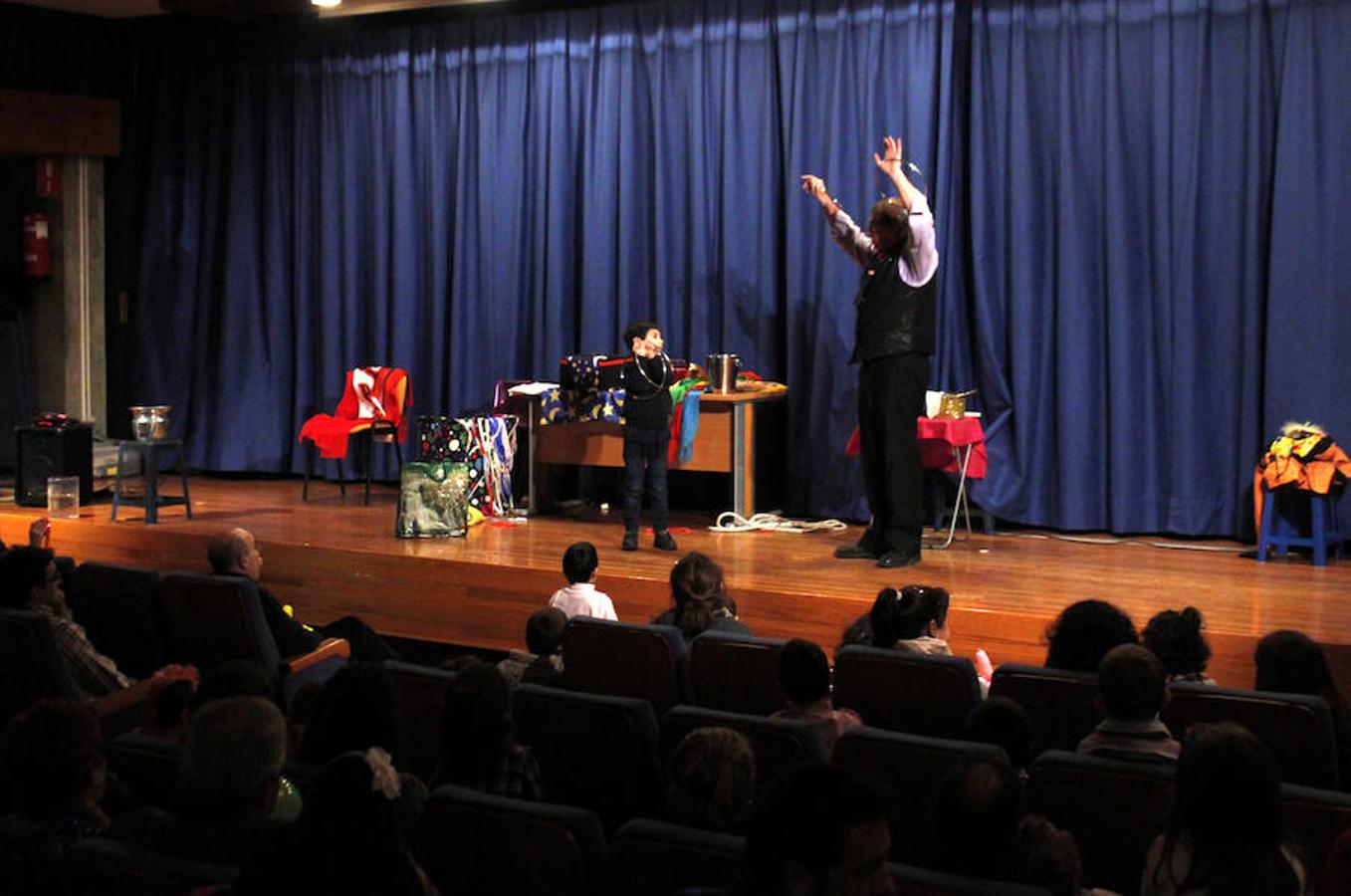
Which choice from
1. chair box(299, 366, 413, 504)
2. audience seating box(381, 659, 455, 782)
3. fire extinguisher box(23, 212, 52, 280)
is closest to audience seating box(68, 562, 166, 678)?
audience seating box(381, 659, 455, 782)

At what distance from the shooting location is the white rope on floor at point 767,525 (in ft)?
27.8

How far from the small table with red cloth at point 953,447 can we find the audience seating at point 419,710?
13.6ft

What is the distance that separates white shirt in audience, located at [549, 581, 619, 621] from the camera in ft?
17.7

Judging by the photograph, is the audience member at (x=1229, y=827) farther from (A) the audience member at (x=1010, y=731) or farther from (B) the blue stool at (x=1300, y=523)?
(B) the blue stool at (x=1300, y=523)

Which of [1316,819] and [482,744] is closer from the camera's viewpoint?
[1316,819]

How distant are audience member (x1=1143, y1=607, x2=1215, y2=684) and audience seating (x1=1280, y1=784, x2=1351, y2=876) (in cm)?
127

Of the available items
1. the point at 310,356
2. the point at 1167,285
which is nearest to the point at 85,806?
the point at 1167,285

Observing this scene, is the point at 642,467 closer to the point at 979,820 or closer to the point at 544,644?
the point at 544,644

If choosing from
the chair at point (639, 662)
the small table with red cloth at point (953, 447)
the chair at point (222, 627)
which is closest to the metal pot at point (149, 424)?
the chair at point (222, 627)

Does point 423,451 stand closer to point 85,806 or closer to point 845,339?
point 845,339

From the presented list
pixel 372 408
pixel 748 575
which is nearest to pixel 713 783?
pixel 748 575

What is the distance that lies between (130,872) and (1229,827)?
1.73 m

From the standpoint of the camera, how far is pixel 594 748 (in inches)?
137

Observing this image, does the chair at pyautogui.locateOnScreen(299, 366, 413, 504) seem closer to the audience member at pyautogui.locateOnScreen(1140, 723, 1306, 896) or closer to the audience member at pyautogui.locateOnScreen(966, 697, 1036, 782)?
the audience member at pyautogui.locateOnScreen(966, 697, 1036, 782)
